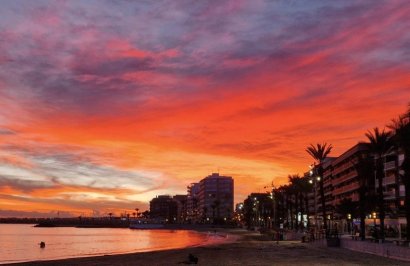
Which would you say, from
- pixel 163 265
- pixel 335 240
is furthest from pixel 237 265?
pixel 335 240

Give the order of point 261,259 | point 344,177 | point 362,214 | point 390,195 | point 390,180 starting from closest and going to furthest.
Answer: point 261,259
point 362,214
point 390,195
point 390,180
point 344,177

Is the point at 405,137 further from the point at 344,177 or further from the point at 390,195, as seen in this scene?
the point at 344,177

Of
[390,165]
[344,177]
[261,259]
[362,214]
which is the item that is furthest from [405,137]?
[344,177]

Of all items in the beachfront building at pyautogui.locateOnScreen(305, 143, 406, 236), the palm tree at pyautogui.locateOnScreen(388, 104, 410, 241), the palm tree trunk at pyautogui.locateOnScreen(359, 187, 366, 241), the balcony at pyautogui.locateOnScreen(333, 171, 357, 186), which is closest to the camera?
the palm tree at pyautogui.locateOnScreen(388, 104, 410, 241)

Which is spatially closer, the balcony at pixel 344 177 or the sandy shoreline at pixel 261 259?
the sandy shoreline at pixel 261 259

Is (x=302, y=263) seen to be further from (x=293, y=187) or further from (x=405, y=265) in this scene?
(x=293, y=187)

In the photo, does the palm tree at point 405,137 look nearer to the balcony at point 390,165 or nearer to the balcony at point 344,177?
the balcony at point 390,165

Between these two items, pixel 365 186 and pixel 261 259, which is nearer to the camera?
pixel 261 259

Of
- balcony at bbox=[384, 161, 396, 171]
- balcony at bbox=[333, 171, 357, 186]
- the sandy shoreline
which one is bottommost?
the sandy shoreline

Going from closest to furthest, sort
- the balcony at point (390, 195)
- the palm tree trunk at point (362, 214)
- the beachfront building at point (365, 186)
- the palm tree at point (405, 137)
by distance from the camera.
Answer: the palm tree at point (405, 137) < the palm tree trunk at point (362, 214) < the beachfront building at point (365, 186) < the balcony at point (390, 195)

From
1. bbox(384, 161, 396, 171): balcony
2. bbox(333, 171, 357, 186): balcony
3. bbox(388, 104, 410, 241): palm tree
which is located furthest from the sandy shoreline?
bbox(333, 171, 357, 186): balcony

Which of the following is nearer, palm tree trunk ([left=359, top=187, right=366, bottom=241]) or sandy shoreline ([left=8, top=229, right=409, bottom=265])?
sandy shoreline ([left=8, top=229, right=409, bottom=265])

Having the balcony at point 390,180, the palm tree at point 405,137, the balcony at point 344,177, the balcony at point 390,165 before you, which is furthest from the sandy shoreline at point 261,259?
the balcony at point 344,177

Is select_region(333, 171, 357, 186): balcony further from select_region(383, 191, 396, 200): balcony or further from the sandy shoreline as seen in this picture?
the sandy shoreline
